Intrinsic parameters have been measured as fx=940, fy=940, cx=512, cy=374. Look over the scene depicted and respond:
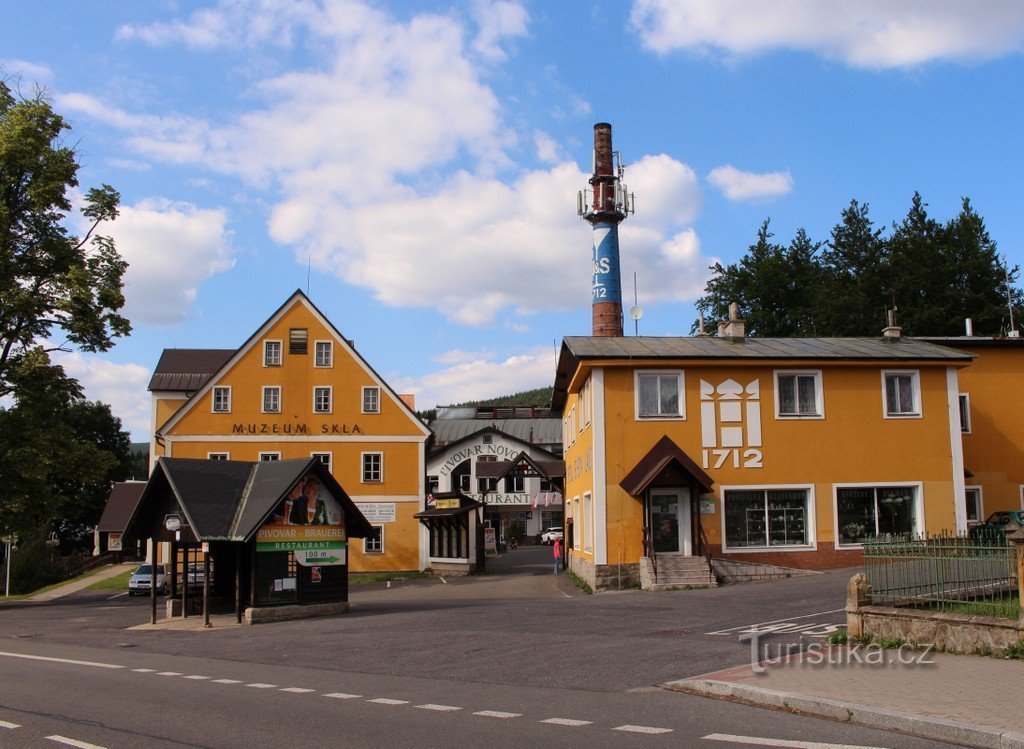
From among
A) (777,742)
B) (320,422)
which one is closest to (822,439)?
(777,742)

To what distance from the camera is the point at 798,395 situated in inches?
1091

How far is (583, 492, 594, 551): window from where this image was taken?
90.8 ft

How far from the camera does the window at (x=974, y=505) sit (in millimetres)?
32594

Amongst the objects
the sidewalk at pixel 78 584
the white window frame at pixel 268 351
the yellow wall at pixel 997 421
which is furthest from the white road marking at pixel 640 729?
the white window frame at pixel 268 351

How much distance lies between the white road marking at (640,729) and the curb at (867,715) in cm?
170

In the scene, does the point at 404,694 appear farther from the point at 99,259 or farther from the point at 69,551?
the point at 69,551

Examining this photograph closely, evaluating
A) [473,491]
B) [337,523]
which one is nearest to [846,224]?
[473,491]

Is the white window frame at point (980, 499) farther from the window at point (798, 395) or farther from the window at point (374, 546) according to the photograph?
the window at point (374, 546)

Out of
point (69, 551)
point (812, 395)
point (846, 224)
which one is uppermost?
point (846, 224)

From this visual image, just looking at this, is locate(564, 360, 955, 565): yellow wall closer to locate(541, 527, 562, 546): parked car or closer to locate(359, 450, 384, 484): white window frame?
locate(359, 450, 384, 484): white window frame

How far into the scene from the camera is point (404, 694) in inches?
438

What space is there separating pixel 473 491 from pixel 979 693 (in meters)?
63.6

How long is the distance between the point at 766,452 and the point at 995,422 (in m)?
12.3

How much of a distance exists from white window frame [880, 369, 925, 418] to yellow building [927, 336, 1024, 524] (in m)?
6.82
